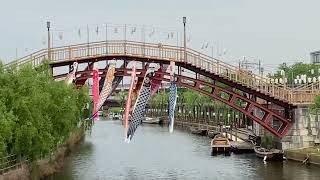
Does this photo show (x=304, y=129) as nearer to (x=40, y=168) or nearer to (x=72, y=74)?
(x=72, y=74)

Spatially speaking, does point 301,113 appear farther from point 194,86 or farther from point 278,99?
point 194,86

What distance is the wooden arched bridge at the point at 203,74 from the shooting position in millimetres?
57438

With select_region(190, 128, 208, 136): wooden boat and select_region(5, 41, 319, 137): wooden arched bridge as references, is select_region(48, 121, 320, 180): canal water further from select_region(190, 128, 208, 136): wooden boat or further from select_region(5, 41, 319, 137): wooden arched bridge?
select_region(190, 128, 208, 136): wooden boat

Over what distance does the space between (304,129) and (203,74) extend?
11806 millimetres

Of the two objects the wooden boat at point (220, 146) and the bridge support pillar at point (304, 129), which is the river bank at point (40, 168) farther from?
the bridge support pillar at point (304, 129)

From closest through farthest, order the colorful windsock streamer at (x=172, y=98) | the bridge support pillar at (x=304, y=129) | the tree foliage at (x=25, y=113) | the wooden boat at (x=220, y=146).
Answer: the tree foliage at (x=25, y=113) < the colorful windsock streamer at (x=172, y=98) < the bridge support pillar at (x=304, y=129) < the wooden boat at (x=220, y=146)

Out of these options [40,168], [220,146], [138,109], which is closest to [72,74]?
[138,109]

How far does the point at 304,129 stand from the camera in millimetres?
63312

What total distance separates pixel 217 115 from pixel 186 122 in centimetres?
1729

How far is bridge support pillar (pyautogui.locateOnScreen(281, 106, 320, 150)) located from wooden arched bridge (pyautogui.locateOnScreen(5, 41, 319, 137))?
1.84 feet

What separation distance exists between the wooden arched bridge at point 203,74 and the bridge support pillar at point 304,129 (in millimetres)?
562

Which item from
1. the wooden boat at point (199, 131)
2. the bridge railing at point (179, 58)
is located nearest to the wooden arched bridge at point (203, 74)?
the bridge railing at point (179, 58)

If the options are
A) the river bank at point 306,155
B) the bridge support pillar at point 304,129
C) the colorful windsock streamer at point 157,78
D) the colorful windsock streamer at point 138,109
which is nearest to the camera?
the colorful windsock streamer at point 138,109

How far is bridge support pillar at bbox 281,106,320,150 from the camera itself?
207 feet
